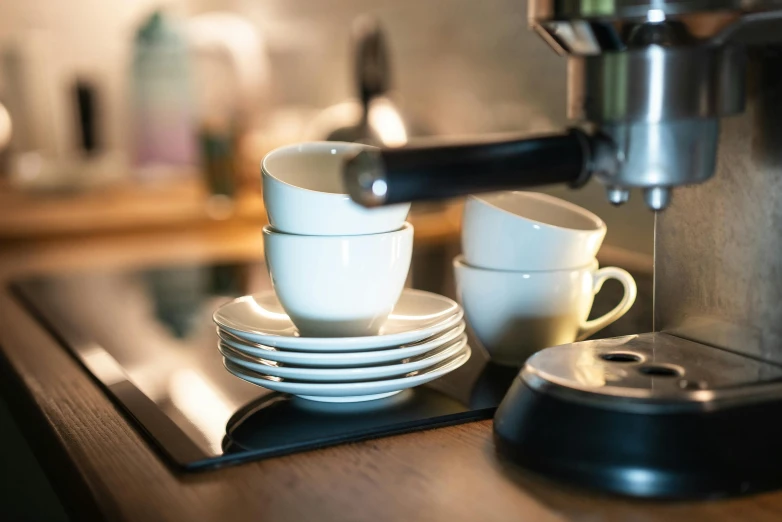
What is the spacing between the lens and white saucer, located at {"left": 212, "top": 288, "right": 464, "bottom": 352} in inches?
22.1

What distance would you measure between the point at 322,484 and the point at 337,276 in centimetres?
15

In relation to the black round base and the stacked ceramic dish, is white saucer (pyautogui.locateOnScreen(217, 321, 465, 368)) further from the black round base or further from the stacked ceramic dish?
the black round base

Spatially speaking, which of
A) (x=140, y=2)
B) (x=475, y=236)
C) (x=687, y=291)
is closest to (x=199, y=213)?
(x=140, y=2)

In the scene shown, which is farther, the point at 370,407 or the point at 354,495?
the point at 370,407

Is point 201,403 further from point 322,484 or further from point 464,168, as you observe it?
point 464,168

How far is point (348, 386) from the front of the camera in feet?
1.84

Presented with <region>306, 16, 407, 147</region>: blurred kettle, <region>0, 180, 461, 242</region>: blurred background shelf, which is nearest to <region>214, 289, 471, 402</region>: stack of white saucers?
<region>0, 180, 461, 242</region>: blurred background shelf

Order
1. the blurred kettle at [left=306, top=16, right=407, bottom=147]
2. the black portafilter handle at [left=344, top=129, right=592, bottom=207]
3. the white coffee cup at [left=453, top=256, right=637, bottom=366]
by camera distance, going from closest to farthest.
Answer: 1. the black portafilter handle at [left=344, top=129, right=592, bottom=207]
2. the white coffee cup at [left=453, top=256, right=637, bottom=366]
3. the blurred kettle at [left=306, top=16, right=407, bottom=147]

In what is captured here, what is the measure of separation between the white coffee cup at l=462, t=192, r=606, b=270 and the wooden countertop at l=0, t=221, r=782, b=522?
0.44ft

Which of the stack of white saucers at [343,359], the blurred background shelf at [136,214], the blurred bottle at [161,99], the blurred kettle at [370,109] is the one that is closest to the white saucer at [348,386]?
the stack of white saucers at [343,359]

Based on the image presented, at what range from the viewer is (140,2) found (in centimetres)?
209

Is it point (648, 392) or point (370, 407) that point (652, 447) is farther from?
point (370, 407)

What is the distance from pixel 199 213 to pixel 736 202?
3.62 ft

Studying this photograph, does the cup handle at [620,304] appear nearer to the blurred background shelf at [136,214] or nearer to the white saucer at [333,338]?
the white saucer at [333,338]
